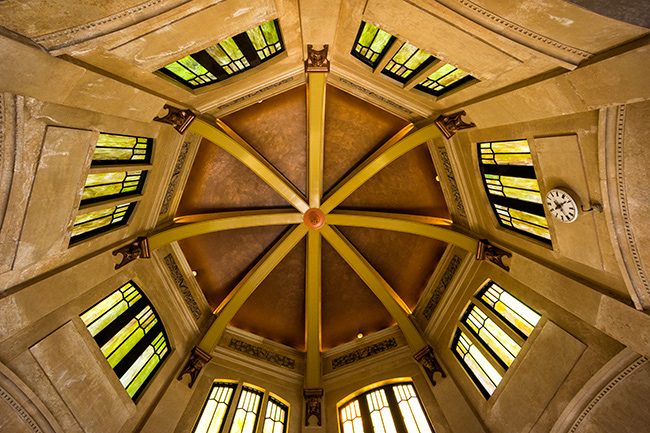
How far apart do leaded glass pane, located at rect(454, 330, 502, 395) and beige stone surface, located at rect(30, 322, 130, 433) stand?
808cm

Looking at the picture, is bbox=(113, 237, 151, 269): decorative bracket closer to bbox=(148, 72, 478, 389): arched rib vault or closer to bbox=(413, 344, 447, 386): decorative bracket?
bbox=(148, 72, 478, 389): arched rib vault

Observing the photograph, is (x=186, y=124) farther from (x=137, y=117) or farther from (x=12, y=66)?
(x=12, y=66)

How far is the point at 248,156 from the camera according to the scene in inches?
396

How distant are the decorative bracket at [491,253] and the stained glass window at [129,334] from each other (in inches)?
342

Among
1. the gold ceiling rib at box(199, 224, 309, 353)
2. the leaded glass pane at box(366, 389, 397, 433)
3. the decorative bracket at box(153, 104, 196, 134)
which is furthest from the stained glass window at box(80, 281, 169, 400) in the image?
the leaded glass pane at box(366, 389, 397, 433)

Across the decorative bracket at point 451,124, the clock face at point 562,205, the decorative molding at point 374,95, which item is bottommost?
the clock face at point 562,205

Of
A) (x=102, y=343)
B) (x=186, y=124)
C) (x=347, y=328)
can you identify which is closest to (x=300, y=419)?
(x=347, y=328)

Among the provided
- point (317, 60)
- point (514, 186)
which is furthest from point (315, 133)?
point (514, 186)

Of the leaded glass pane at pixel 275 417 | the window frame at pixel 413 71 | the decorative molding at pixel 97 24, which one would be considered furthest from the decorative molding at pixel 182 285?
the window frame at pixel 413 71

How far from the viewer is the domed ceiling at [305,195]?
10.5 metres

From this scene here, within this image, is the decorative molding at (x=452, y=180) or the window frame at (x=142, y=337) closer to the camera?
the window frame at (x=142, y=337)

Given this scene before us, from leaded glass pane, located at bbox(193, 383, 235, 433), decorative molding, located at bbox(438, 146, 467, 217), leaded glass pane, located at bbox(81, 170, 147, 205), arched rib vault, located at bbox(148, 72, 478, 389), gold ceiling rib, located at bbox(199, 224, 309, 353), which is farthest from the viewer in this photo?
gold ceiling rib, located at bbox(199, 224, 309, 353)

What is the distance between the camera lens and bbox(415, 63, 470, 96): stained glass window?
6461 millimetres

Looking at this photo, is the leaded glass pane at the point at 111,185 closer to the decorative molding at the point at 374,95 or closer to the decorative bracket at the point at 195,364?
the decorative bracket at the point at 195,364
